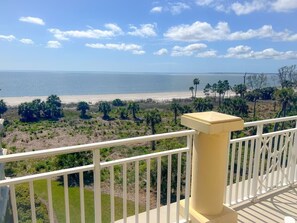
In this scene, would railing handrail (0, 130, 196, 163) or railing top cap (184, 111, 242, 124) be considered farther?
railing top cap (184, 111, 242, 124)

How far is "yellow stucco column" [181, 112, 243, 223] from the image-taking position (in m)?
2.03

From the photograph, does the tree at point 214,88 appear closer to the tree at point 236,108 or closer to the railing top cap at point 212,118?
the tree at point 236,108

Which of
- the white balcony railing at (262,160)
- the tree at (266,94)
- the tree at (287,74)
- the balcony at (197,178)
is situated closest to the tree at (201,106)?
the tree at (287,74)

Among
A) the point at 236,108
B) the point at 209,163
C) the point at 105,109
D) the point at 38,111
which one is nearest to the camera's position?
the point at 209,163

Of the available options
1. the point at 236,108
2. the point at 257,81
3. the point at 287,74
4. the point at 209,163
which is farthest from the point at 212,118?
the point at 257,81

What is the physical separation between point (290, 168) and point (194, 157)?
1.75 m

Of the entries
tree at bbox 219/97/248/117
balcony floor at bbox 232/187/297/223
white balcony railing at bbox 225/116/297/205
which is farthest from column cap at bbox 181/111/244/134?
tree at bbox 219/97/248/117

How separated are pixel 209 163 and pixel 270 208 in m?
1.17

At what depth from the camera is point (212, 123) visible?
6.39ft

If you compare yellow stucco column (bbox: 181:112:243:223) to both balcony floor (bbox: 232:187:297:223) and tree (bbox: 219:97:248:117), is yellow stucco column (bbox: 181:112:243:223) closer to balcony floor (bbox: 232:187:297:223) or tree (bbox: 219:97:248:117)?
balcony floor (bbox: 232:187:297:223)

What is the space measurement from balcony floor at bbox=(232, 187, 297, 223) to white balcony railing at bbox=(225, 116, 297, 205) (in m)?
0.08

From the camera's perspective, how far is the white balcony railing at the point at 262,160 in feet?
8.61

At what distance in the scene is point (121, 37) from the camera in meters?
81.4

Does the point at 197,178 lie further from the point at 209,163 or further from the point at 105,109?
the point at 105,109
